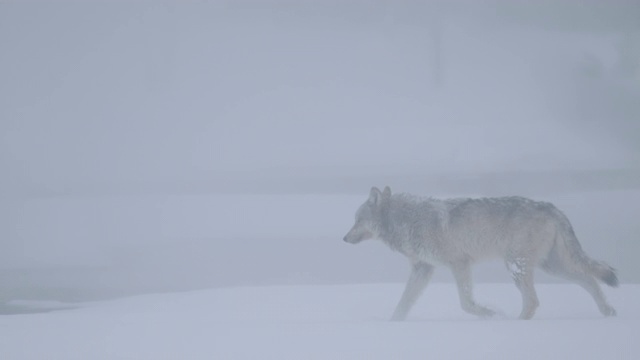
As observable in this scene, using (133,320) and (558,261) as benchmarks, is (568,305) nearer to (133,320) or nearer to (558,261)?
(558,261)

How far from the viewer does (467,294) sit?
20.4 feet

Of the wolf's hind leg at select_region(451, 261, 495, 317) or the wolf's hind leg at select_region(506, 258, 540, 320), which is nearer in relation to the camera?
the wolf's hind leg at select_region(506, 258, 540, 320)

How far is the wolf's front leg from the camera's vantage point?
6582 mm

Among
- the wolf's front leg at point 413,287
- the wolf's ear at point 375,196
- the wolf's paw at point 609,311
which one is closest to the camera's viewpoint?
the wolf's paw at point 609,311

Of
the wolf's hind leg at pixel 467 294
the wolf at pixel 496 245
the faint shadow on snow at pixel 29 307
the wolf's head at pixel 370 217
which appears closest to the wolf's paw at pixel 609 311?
the wolf at pixel 496 245

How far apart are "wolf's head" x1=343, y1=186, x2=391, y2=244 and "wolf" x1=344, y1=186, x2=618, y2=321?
0.34m

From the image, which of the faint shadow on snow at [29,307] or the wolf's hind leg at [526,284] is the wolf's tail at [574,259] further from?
the faint shadow on snow at [29,307]

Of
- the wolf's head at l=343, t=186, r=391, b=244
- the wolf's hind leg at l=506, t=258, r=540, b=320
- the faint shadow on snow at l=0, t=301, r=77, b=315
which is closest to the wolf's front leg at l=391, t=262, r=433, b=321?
the wolf's head at l=343, t=186, r=391, b=244

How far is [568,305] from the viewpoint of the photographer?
6863mm

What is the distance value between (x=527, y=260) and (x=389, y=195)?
1.67m

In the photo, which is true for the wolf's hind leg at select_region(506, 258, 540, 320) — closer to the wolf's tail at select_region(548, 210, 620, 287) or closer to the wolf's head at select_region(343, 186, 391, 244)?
the wolf's tail at select_region(548, 210, 620, 287)

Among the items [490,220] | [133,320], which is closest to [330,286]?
[490,220]

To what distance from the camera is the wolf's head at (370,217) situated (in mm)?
7180

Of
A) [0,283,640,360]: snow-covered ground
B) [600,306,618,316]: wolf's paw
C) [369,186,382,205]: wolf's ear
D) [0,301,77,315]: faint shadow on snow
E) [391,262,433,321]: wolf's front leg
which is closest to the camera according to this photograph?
[0,283,640,360]: snow-covered ground
